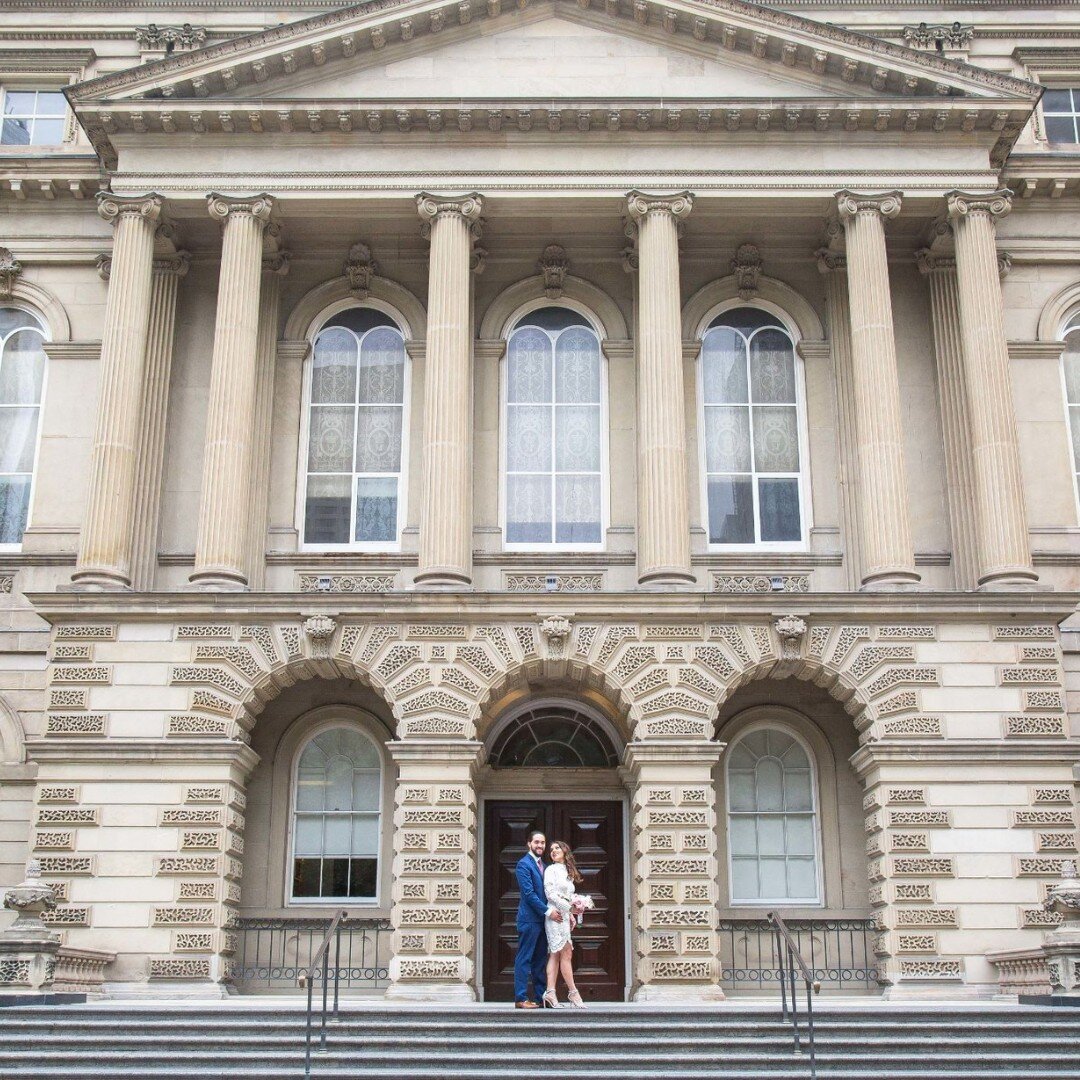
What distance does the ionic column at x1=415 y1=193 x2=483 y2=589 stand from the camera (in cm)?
2138

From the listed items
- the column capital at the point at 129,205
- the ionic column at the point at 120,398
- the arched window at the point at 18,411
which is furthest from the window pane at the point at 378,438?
the arched window at the point at 18,411

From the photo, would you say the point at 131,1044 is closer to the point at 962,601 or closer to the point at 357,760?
the point at 357,760

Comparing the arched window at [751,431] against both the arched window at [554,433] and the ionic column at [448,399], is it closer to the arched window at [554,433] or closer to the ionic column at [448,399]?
the arched window at [554,433]

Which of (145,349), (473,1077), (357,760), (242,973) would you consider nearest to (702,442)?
(357,760)

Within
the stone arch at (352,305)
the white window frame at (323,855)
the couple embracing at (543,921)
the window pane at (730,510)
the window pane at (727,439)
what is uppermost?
the stone arch at (352,305)

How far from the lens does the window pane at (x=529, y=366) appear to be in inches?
976

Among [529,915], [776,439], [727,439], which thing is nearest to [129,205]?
[727,439]

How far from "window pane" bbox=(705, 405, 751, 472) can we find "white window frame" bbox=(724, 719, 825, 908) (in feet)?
14.0

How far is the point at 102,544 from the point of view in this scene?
2138 cm

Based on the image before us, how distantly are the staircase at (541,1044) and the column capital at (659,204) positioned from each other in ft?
40.1

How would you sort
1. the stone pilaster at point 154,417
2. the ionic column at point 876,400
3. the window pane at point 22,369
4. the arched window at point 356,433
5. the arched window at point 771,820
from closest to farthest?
the ionic column at point 876,400 → the arched window at point 771,820 → the stone pilaster at point 154,417 → the arched window at point 356,433 → the window pane at point 22,369

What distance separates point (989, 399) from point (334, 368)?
34.4 feet

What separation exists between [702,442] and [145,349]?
8983mm

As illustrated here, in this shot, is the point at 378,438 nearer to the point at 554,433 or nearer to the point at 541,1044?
the point at 554,433
